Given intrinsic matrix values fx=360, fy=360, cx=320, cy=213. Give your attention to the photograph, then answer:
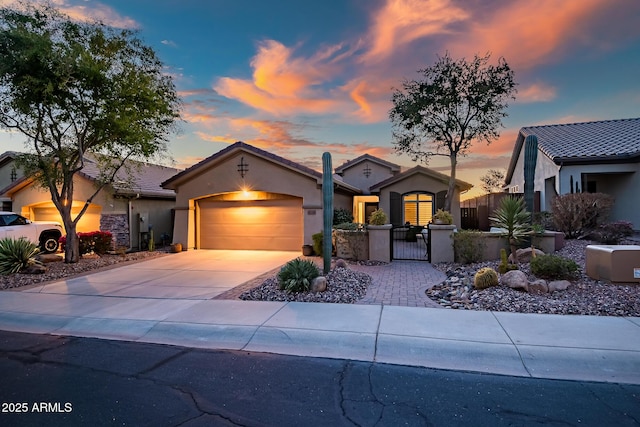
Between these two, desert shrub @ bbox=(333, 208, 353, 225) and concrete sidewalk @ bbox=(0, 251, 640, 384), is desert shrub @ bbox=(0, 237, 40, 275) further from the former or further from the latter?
desert shrub @ bbox=(333, 208, 353, 225)

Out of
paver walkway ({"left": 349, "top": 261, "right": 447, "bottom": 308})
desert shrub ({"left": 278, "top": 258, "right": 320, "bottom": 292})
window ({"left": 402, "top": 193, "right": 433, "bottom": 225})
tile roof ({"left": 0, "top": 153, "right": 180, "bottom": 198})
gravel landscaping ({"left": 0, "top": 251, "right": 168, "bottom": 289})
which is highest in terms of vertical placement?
tile roof ({"left": 0, "top": 153, "right": 180, "bottom": 198})

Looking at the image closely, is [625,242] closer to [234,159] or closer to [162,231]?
[234,159]

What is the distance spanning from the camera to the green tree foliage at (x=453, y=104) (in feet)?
53.4

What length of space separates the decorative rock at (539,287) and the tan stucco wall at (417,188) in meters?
11.9

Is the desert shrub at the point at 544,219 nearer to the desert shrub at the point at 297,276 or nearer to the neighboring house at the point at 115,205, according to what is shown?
the desert shrub at the point at 297,276

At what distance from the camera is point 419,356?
4543mm

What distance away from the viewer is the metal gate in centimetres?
1245

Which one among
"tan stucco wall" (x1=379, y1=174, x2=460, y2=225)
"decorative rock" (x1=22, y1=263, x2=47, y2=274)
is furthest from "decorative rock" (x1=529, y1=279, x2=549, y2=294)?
"decorative rock" (x1=22, y1=263, x2=47, y2=274)

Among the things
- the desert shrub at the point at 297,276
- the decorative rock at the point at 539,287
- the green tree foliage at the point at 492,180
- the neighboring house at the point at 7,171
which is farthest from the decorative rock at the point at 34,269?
the green tree foliage at the point at 492,180

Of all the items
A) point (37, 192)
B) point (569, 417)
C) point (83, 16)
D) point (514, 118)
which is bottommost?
point (569, 417)

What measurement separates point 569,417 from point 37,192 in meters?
21.9

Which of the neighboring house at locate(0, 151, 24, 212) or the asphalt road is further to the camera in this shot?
the neighboring house at locate(0, 151, 24, 212)

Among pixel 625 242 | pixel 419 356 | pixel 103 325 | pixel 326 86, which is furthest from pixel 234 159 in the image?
pixel 625 242

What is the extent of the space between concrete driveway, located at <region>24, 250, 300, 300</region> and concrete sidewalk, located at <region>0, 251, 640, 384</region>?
3.7 inches
